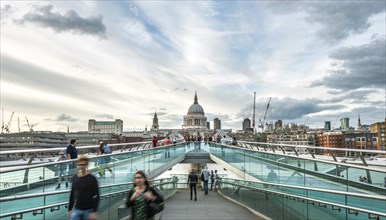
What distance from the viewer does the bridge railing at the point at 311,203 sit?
6.01m

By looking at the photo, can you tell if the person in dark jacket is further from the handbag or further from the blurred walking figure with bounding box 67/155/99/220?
the blurred walking figure with bounding box 67/155/99/220

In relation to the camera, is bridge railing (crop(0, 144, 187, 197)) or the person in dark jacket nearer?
the person in dark jacket

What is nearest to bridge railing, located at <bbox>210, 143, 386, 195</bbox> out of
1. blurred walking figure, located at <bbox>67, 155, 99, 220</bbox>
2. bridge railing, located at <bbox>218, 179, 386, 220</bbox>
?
bridge railing, located at <bbox>218, 179, 386, 220</bbox>

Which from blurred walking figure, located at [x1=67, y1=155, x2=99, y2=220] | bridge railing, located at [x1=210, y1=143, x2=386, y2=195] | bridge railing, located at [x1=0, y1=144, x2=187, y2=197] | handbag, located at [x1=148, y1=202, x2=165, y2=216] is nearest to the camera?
handbag, located at [x1=148, y1=202, x2=165, y2=216]

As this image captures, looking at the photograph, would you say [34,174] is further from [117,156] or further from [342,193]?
[342,193]

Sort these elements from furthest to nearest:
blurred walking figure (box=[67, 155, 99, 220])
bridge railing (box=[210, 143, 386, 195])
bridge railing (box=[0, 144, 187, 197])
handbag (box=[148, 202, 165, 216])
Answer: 1. bridge railing (box=[0, 144, 187, 197])
2. bridge railing (box=[210, 143, 386, 195])
3. blurred walking figure (box=[67, 155, 99, 220])
4. handbag (box=[148, 202, 165, 216])

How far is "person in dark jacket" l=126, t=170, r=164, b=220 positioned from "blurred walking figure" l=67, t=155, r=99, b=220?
1.76ft

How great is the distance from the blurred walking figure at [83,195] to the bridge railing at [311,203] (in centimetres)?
387

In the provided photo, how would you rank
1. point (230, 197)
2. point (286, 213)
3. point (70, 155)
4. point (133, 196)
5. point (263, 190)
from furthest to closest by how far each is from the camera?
point (230, 197), point (263, 190), point (70, 155), point (286, 213), point (133, 196)

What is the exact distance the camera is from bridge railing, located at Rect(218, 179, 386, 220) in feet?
19.7

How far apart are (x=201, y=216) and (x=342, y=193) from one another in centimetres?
569

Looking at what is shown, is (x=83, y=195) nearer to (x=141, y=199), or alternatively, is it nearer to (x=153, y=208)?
(x=141, y=199)

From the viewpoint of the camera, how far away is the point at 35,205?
251 inches

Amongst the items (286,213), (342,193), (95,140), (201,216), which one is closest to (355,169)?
(342,193)
